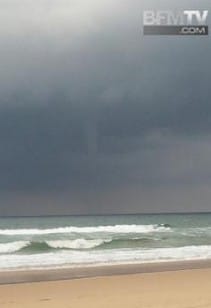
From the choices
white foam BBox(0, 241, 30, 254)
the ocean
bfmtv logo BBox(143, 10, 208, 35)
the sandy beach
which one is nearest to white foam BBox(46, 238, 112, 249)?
the ocean

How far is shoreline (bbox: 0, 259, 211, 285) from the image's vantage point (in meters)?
10.0

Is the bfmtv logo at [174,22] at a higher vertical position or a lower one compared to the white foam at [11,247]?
higher

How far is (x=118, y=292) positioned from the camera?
8.30 metres

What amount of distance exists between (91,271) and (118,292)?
2.65 metres

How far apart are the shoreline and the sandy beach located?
343 millimetres

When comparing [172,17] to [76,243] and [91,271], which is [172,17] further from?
[76,243]

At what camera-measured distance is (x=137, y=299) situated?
763 centimetres

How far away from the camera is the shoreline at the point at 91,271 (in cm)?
1002

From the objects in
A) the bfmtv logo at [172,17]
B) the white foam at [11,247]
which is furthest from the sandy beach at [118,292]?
the white foam at [11,247]

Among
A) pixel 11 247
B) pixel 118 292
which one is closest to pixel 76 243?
pixel 11 247

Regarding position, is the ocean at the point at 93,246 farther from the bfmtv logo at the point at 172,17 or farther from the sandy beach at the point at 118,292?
the bfmtv logo at the point at 172,17

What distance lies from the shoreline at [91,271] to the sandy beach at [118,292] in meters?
0.34

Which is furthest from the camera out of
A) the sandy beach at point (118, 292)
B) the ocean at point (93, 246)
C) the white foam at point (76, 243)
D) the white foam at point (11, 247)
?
the white foam at point (76, 243)

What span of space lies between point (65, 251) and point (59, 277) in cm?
760
